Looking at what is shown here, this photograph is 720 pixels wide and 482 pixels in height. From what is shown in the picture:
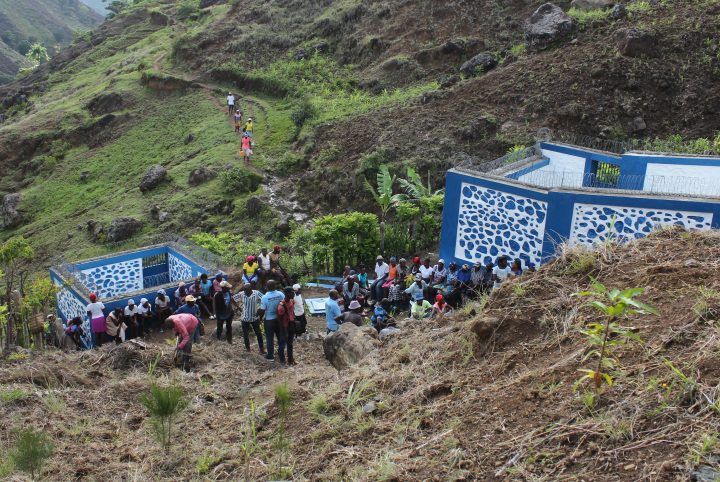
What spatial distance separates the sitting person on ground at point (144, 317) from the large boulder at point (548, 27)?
17248 millimetres

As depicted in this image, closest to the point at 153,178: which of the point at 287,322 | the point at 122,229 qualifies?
the point at 122,229

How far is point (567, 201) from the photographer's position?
1047 cm

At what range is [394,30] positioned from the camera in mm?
29719

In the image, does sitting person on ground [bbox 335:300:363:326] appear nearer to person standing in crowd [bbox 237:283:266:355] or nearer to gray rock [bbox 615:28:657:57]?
person standing in crowd [bbox 237:283:266:355]

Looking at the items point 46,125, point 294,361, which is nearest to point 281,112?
point 46,125

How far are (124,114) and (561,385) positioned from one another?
1200 inches

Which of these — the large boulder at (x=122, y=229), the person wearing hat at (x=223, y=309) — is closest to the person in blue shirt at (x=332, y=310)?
the person wearing hat at (x=223, y=309)

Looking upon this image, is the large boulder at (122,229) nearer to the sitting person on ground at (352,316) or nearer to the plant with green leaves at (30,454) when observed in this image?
the sitting person on ground at (352,316)

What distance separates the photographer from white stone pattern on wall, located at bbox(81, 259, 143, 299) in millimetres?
14636

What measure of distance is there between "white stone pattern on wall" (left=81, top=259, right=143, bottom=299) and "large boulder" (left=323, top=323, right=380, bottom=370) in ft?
25.1

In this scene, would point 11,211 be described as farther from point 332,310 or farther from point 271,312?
point 271,312

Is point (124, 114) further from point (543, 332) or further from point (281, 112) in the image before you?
point (543, 332)

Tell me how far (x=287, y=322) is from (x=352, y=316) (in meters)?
1.08

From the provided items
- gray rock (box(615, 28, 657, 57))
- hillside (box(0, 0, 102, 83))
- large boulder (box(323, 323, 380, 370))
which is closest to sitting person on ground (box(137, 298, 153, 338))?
large boulder (box(323, 323, 380, 370))
